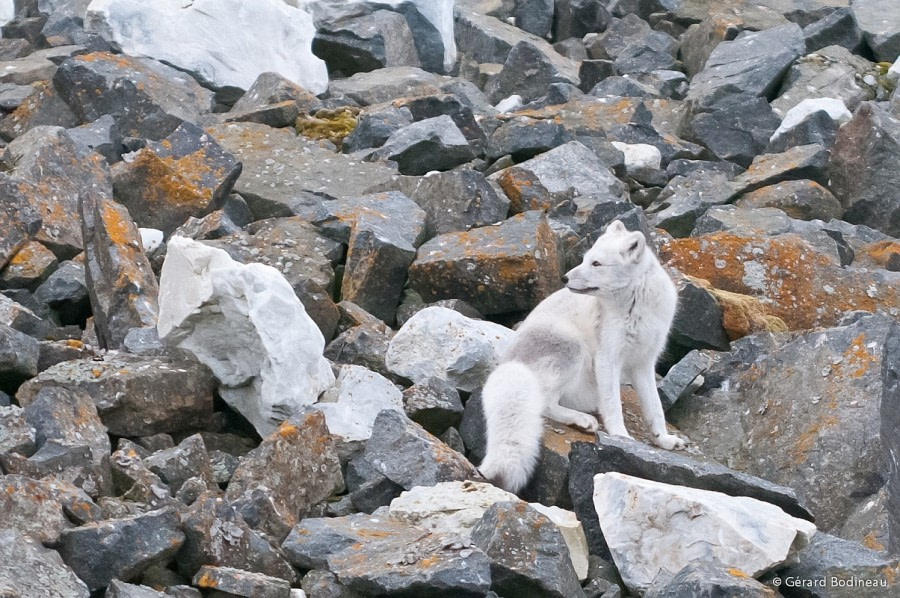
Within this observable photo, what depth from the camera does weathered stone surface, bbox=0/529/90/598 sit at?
5.04m

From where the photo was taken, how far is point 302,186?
492 inches

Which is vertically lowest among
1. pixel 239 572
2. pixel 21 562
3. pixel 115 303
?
pixel 115 303

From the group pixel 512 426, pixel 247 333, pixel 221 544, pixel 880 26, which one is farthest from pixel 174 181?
pixel 880 26

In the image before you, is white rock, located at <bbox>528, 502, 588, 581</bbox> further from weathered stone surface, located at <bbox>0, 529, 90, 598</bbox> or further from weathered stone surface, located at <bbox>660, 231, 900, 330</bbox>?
weathered stone surface, located at <bbox>660, 231, 900, 330</bbox>

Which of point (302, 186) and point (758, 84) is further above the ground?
point (302, 186)

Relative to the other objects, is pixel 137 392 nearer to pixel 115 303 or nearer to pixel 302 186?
pixel 115 303

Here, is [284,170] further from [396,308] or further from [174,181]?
[396,308]

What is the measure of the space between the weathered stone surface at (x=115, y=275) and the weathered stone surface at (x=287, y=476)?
2.45 meters

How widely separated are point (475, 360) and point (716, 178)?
6409mm

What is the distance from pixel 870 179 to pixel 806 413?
6.95 metres

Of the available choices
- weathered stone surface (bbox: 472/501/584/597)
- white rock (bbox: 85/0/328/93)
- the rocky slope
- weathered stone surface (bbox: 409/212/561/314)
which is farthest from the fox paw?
white rock (bbox: 85/0/328/93)

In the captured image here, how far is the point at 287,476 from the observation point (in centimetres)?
688

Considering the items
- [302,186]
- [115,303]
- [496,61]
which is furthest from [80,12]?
[115,303]

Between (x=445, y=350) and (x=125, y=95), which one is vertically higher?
(x=445, y=350)
